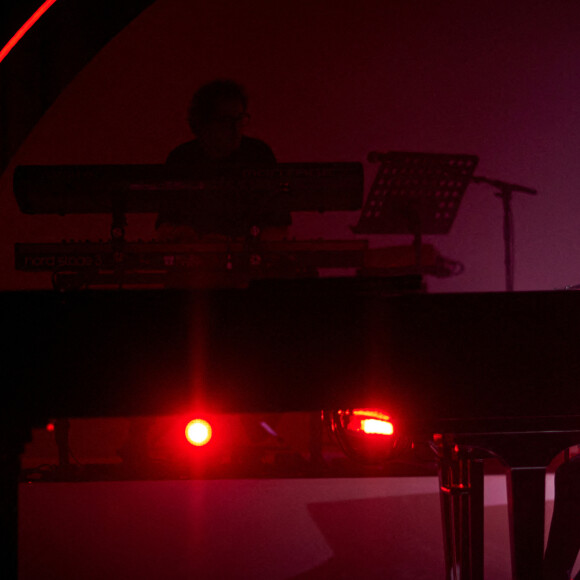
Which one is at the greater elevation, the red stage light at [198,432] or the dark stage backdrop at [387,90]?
the dark stage backdrop at [387,90]

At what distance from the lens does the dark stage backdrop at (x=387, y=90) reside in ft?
13.6

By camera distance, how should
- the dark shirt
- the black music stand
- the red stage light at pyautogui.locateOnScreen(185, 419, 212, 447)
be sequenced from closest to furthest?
the dark shirt, the black music stand, the red stage light at pyautogui.locateOnScreen(185, 419, 212, 447)

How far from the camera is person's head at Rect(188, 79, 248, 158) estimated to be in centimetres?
223

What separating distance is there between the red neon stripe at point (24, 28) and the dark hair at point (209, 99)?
0.81 meters

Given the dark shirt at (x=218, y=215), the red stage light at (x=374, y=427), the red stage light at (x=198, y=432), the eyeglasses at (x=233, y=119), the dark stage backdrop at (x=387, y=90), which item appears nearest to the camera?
the dark shirt at (x=218, y=215)

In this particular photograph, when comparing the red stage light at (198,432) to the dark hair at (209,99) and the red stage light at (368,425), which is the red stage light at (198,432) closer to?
the red stage light at (368,425)

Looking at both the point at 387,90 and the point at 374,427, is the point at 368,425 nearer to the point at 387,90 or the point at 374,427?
the point at 374,427

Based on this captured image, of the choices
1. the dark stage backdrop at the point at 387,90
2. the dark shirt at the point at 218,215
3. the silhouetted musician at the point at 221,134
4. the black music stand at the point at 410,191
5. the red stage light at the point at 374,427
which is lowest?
the red stage light at the point at 374,427

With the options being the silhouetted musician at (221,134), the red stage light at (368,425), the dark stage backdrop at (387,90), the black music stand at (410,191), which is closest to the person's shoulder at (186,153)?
the silhouetted musician at (221,134)

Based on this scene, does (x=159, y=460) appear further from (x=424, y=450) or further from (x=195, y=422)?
(x=424, y=450)

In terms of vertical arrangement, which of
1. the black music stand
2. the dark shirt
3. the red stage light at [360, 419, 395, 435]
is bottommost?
the red stage light at [360, 419, 395, 435]

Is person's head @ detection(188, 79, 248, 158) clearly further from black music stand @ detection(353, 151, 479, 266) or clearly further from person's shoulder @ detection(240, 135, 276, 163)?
black music stand @ detection(353, 151, 479, 266)

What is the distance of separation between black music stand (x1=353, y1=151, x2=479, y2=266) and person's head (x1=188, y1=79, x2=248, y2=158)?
1.75 feet

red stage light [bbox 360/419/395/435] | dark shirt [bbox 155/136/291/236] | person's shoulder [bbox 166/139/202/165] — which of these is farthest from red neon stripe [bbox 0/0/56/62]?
red stage light [bbox 360/419/395/435]
